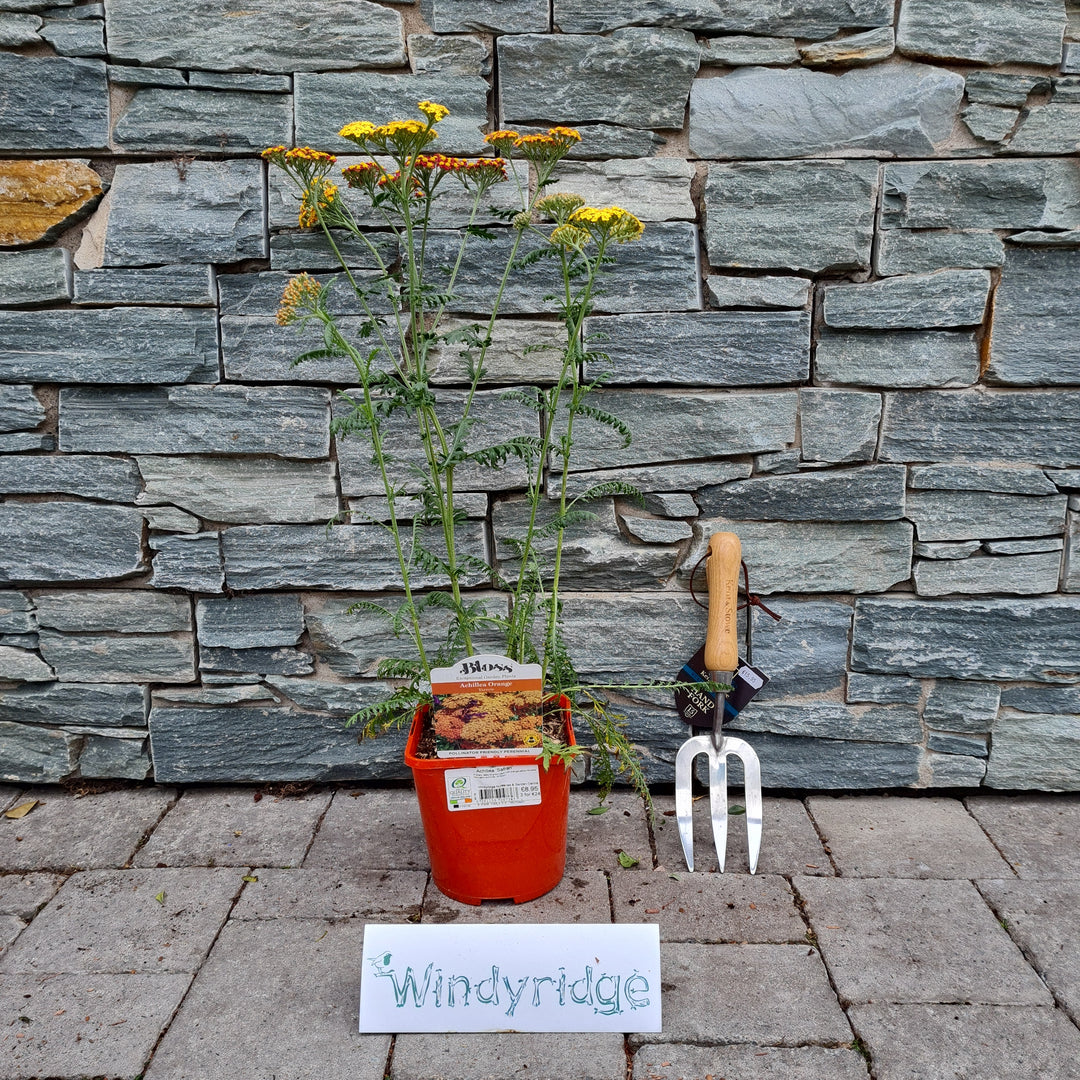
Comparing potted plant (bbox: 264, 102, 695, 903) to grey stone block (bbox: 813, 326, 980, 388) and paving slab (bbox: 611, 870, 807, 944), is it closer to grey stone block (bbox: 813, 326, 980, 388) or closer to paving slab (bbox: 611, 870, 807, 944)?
paving slab (bbox: 611, 870, 807, 944)

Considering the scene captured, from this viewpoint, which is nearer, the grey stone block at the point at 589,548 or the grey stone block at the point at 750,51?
the grey stone block at the point at 750,51

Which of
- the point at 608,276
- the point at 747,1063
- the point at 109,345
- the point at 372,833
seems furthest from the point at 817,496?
the point at 109,345

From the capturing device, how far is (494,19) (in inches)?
76.8

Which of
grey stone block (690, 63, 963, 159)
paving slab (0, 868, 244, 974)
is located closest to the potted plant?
grey stone block (690, 63, 963, 159)

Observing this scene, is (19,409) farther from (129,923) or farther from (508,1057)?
(508,1057)

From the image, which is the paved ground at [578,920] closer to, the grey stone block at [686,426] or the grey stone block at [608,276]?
the grey stone block at [686,426]

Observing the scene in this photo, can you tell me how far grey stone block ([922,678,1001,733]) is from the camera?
220 centimetres

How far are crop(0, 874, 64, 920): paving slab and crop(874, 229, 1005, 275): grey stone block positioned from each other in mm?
2301

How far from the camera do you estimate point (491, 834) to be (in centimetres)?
179

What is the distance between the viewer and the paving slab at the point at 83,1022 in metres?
1.47

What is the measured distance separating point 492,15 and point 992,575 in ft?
5.71

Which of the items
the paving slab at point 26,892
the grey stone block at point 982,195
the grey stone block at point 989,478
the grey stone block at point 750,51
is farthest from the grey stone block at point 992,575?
the paving slab at point 26,892

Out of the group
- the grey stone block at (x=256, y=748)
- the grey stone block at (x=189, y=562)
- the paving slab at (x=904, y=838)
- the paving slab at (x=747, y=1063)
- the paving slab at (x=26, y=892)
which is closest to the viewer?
the paving slab at (x=747, y=1063)

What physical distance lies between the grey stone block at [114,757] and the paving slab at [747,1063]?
1.47 m
